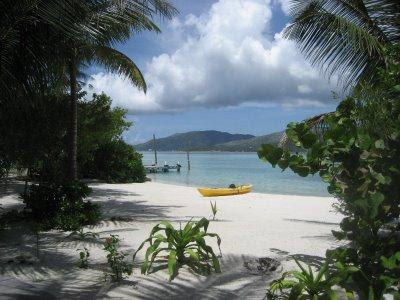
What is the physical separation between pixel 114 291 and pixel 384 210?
3478mm

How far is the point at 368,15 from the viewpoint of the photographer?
7.63 metres

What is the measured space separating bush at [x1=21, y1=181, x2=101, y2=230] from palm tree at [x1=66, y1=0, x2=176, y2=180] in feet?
5.48

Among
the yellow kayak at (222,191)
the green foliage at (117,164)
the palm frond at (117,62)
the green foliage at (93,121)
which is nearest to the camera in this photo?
the palm frond at (117,62)

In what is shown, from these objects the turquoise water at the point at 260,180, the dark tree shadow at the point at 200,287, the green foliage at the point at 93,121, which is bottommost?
the turquoise water at the point at 260,180

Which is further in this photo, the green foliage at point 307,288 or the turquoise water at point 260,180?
the turquoise water at point 260,180

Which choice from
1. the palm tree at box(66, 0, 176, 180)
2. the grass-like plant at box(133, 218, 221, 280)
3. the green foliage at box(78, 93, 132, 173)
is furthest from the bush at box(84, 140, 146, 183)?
the grass-like plant at box(133, 218, 221, 280)

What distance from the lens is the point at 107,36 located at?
10.1 meters

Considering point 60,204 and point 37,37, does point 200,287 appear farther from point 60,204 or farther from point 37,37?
point 60,204

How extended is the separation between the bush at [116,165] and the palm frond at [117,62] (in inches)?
431

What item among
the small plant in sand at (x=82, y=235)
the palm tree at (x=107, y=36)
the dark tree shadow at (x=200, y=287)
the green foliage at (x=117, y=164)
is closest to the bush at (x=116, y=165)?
the green foliage at (x=117, y=164)

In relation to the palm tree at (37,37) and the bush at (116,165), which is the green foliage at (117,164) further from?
the palm tree at (37,37)

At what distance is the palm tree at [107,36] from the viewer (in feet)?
24.7

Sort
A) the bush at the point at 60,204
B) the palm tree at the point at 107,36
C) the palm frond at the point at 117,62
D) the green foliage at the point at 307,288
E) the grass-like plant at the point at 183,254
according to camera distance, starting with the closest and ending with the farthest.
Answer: the green foliage at the point at 307,288 < the grass-like plant at the point at 183,254 < the palm tree at the point at 107,36 < the bush at the point at 60,204 < the palm frond at the point at 117,62

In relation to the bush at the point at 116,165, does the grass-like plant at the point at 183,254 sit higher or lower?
lower
